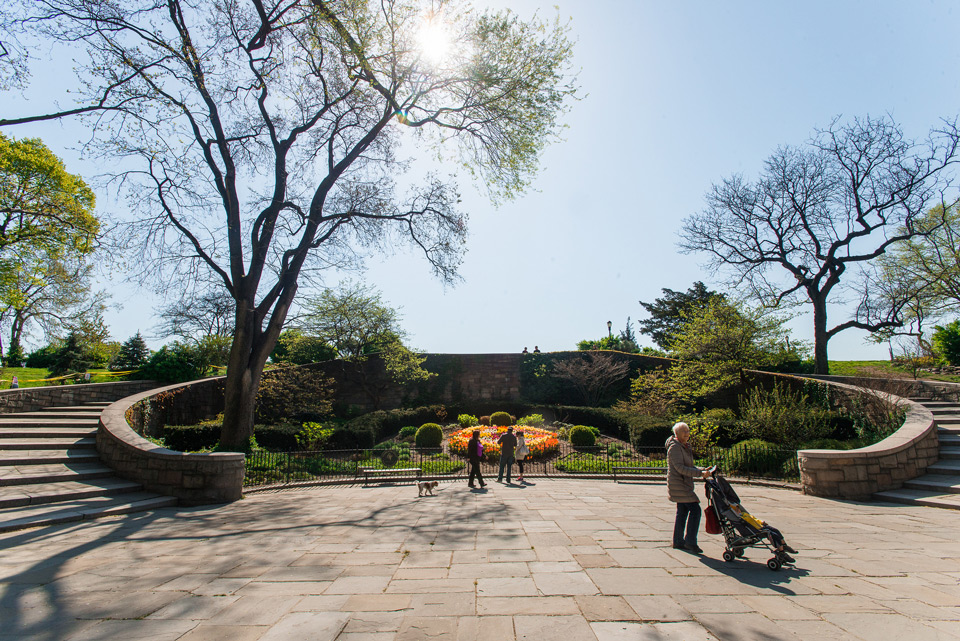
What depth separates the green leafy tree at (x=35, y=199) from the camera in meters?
16.3

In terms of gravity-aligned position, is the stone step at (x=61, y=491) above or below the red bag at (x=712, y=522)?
below

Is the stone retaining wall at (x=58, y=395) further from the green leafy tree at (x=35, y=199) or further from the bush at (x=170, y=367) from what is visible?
the green leafy tree at (x=35, y=199)

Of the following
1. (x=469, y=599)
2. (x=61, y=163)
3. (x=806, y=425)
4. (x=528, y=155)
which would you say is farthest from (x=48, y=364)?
(x=806, y=425)

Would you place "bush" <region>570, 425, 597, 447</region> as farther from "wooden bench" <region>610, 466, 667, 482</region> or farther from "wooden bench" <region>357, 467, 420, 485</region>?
"wooden bench" <region>357, 467, 420, 485</region>

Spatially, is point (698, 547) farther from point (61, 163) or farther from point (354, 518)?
point (61, 163)

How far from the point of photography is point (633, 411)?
19562 millimetres

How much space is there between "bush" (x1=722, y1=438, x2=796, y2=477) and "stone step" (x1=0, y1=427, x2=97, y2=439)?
16.1 metres

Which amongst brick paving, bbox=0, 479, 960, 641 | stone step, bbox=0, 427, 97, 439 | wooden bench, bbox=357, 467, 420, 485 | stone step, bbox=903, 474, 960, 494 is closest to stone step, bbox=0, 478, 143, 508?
brick paving, bbox=0, 479, 960, 641

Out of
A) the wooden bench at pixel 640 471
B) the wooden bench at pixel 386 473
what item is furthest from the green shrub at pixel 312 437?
the wooden bench at pixel 640 471

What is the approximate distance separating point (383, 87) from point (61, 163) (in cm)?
1501

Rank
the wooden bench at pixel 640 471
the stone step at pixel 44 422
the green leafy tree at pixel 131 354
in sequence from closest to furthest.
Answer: the stone step at pixel 44 422, the wooden bench at pixel 640 471, the green leafy tree at pixel 131 354

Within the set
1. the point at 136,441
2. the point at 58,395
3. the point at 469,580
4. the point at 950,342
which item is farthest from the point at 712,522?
the point at 950,342

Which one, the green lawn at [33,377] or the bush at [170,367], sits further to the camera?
the green lawn at [33,377]

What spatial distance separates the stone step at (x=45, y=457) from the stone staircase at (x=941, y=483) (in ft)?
51.8
